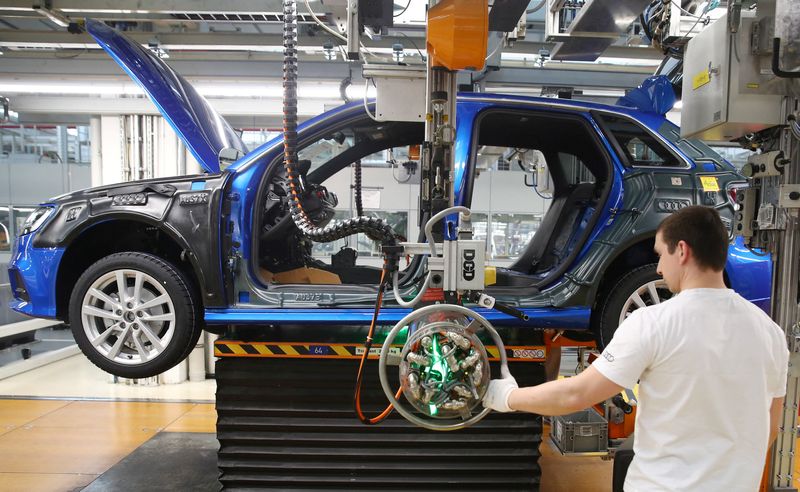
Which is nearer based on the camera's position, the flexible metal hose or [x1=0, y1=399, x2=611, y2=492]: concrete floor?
the flexible metal hose

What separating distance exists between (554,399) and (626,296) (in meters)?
1.63

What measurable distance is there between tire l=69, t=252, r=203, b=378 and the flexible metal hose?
90 cm

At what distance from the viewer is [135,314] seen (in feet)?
8.81

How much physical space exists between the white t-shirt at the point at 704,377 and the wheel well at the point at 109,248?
7.70 ft

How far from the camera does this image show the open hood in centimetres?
282

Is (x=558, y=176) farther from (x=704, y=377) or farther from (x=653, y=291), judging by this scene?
(x=704, y=377)

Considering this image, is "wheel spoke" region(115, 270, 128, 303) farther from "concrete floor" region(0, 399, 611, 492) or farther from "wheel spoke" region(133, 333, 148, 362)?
"concrete floor" region(0, 399, 611, 492)

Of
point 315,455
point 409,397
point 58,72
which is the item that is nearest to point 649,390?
point 409,397

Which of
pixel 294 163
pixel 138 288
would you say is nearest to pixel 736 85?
pixel 294 163

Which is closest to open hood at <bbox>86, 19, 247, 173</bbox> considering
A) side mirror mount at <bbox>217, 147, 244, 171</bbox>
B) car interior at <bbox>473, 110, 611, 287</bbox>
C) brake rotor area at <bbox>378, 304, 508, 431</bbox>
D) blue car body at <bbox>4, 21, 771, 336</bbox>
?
blue car body at <bbox>4, 21, 771, 336</bbox>

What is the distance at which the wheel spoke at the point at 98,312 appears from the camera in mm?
2676

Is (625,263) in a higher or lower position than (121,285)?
higher

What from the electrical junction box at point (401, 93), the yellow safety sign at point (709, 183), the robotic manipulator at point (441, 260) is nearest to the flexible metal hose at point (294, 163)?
the robotic manipulator at point (441, 260)

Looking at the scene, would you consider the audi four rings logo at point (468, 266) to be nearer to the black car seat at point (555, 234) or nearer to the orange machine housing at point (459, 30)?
the orange machine housing at point (459, 30)
